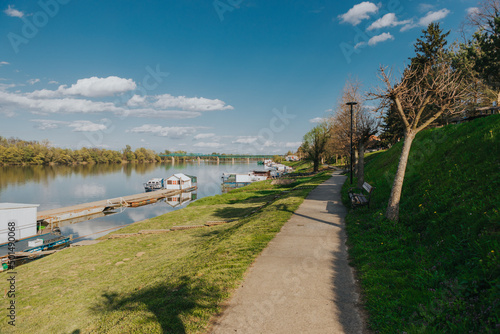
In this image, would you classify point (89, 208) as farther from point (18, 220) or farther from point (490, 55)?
point (490, 55)

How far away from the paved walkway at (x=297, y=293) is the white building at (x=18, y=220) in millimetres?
24634

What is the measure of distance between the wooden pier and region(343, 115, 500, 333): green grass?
34888 millimetres

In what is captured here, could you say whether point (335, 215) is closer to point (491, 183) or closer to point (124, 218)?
point (491, 183)

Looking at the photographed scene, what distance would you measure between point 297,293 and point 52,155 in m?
159

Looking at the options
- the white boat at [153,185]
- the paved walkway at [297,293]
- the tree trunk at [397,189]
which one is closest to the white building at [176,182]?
the white boat at [153,185]

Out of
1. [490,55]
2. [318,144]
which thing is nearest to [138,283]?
[490,55]

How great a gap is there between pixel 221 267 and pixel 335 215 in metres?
7.44

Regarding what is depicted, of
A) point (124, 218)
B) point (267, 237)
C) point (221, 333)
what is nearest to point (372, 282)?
point (221, 333)

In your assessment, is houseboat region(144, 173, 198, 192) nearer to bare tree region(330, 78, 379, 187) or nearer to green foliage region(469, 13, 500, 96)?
bare tree region(330, 78, 379, 187)

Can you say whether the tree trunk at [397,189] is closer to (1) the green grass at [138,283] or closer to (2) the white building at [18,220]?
(1) the green grass at [138,283]

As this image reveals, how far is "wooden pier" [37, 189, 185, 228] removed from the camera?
1229 inches

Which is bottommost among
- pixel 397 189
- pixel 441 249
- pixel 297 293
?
pixel 297 293

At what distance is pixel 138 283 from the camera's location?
27.6 ft

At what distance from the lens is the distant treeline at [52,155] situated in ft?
374
